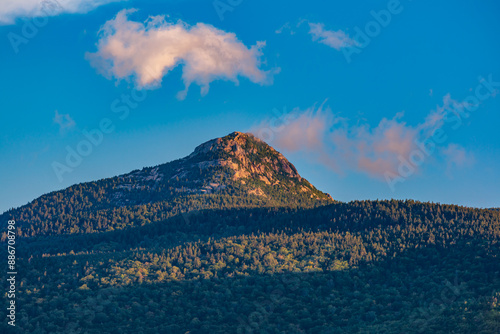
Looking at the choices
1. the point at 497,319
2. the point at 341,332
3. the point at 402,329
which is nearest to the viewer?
the point at 497,319

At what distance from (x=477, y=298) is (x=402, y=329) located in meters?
28.4

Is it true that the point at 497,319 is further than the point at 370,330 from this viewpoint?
No

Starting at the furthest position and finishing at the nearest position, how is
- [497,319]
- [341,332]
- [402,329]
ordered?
[341,332] < [402,329] < [497,319]

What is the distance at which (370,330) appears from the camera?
19362 cm

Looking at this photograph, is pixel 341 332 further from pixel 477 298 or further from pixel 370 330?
pixel 477 298

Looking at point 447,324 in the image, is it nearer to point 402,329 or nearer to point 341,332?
point 402,329

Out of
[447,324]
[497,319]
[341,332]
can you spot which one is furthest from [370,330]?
[497,319]

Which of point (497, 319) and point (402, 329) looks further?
point (402, 329)

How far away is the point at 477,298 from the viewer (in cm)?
19788

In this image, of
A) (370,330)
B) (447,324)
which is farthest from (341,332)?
(447,324)

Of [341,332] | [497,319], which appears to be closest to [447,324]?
[497,319]

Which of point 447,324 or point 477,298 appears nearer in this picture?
point 447,324

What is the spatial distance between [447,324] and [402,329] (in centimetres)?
1325

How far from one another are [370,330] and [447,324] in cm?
2378
